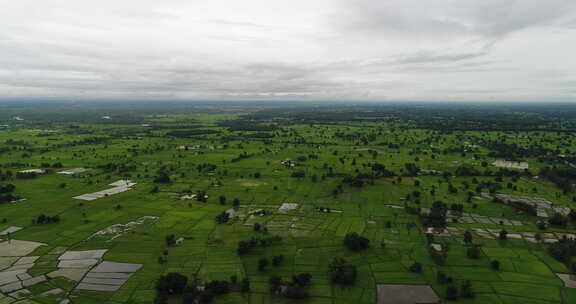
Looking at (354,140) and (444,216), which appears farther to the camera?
(354,140)

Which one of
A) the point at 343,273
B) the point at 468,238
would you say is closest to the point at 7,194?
the point at 343,273

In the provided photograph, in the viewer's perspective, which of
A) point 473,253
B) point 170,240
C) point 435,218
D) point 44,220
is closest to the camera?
point 473,253

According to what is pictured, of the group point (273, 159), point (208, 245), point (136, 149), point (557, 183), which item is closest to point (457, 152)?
point (557, 183)

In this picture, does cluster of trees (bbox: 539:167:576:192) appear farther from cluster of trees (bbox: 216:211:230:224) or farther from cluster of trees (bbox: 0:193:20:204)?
cluster of trees (bbox: 0:193:20:204)

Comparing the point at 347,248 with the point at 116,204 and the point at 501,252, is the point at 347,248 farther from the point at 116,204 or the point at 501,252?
the point at 116,204

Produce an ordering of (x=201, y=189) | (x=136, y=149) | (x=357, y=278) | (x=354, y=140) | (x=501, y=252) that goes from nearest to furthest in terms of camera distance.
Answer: (x=357, y=278), (x=501, y=252), (x=201, y=189), (x=136, y=149), (x=354, y=140)

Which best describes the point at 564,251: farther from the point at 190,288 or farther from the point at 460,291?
the point at 190,288
